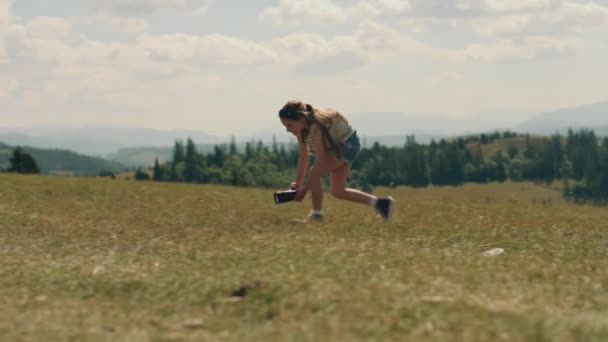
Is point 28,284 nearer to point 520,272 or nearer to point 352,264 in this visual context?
point 352,264

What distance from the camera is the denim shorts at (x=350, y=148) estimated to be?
1546 centimetres

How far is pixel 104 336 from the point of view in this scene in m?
6.34

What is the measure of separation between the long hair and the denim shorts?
0.27 metres

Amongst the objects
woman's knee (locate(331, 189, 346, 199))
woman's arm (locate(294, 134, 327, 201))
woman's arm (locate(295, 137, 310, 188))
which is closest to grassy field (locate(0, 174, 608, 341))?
woman's knee (locate(331, 189, 346, 199))

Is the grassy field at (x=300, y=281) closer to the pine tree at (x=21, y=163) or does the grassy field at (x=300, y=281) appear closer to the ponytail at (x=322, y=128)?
the ponytail at (x=322, y=128)

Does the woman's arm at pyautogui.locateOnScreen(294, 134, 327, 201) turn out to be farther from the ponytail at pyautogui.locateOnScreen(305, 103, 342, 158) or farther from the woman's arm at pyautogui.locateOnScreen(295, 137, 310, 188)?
the woman's arm at pyautogui.locateOnScreen(295, 137, 310, 188)

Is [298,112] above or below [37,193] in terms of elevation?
above

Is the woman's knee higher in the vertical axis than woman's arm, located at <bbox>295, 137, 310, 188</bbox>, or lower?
lower

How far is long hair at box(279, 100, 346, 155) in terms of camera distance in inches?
590

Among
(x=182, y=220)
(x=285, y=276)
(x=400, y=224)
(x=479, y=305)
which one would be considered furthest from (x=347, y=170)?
(x=479, y=305)

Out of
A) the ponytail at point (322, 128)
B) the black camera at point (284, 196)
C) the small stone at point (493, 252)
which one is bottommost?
the small stone at point (493, 252)

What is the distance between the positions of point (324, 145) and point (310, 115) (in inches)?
30.6

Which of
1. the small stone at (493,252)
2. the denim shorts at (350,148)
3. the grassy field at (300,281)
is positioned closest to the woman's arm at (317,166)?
the denim shorts at (350,148)

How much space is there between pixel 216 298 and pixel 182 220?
9.11 m
